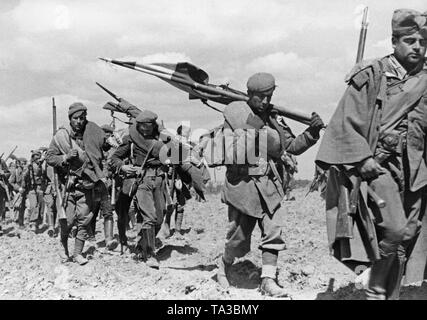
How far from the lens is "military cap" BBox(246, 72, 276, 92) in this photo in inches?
265

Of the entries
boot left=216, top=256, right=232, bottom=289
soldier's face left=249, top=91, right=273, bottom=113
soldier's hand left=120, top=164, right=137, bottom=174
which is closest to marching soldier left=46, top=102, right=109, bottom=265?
soldier's hand left=120, top=164, right=137, bottom=174

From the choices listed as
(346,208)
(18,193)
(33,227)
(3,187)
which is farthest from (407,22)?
(18,193)

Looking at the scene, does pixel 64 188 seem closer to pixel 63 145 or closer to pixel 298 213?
pixel 63 145

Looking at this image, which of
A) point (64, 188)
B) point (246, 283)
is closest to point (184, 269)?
point (246, 283)

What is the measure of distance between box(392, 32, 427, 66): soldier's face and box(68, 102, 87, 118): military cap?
17.1 feet

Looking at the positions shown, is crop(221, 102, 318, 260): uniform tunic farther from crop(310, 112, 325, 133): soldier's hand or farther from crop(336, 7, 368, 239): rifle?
crop(336, 7, 368, 239): rifle

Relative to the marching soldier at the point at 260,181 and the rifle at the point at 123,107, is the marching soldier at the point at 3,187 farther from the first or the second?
the marching soldier at the point at 260,181

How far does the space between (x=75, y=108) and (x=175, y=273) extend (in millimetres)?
2708

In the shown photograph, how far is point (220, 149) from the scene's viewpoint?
671cm

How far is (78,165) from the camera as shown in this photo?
9.21 metres

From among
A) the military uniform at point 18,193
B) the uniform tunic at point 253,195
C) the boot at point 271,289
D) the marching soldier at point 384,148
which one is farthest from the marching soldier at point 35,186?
the marching soldier at point 384,148

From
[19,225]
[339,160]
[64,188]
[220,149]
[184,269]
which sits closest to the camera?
[339,160]

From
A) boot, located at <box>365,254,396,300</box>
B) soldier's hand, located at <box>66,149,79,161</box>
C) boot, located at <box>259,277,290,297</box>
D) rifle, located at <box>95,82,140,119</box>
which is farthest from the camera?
rifle, located at <box>95,82,140,119</box>

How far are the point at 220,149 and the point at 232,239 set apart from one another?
3.19 ft
